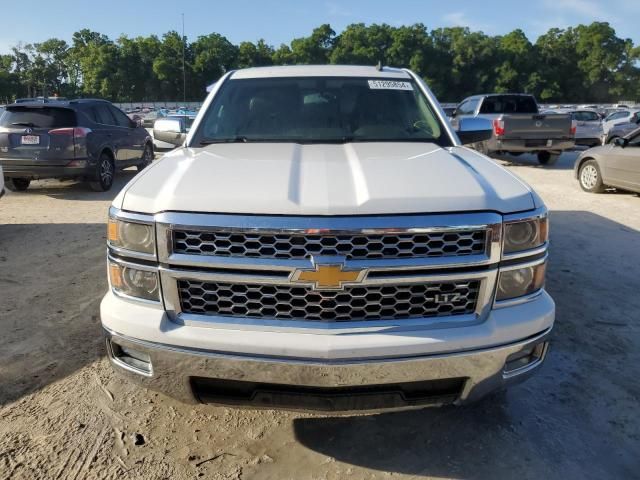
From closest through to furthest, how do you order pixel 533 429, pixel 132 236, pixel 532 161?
pixel 132 236
pixel 533 429
pixel 532 161

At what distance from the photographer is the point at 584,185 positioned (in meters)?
10.3

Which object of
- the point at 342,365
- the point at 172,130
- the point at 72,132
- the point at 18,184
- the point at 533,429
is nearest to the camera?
the point at 342,365

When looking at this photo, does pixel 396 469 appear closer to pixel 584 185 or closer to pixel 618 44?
pixel 584 185

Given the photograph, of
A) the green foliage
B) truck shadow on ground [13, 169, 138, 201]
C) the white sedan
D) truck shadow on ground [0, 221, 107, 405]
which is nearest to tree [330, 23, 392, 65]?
the green foliage

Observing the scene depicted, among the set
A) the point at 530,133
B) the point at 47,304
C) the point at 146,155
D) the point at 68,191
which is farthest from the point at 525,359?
the point at 530,133

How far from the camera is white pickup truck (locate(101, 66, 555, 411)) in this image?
6.85 ft

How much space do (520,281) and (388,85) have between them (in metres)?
2.16

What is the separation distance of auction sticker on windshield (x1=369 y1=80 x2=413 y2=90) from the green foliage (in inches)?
3519

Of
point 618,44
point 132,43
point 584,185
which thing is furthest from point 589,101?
point 584,185

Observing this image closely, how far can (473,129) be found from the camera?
4152 millimetres

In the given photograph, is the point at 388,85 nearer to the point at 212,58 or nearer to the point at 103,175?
the point at 103,175

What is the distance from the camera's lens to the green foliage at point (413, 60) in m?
91.1

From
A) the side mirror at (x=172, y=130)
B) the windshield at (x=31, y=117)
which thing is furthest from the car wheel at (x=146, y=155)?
the side mirror at (x=172, y=130)

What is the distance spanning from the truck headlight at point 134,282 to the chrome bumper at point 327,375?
7.9 inches
